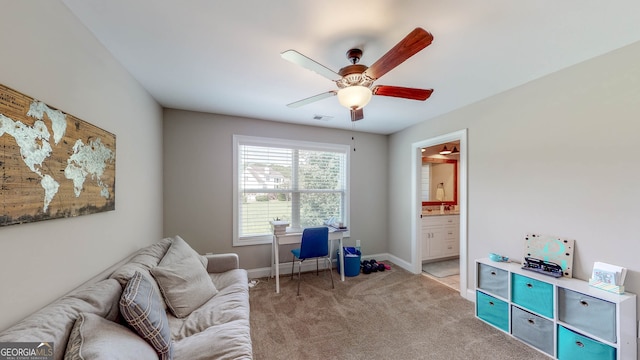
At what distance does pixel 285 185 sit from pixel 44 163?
275 cm

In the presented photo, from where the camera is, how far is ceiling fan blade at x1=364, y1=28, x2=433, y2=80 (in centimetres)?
118

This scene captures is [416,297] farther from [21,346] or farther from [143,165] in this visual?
[143,165]

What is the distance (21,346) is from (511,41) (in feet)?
9.89

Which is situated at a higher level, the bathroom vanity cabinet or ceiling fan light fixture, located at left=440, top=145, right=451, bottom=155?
ceiling fan light fixture, located at left=440, top=145, right=451, bottom=155

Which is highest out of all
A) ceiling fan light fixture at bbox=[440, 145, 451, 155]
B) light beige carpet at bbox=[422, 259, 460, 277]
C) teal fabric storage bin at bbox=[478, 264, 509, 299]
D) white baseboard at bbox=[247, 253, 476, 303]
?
ceiling fan light fixture at bbox=[440, 145, 451, 155]

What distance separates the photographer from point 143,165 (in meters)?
2.46

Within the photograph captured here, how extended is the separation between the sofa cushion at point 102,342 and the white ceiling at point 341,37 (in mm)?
1652

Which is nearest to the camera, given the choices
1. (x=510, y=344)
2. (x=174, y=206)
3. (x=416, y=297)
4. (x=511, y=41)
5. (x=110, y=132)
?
(x=511, y=41)

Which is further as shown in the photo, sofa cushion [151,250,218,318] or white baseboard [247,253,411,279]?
white baseboard [247,253,411,279]

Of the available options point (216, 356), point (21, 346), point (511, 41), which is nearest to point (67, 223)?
point (21, 346)

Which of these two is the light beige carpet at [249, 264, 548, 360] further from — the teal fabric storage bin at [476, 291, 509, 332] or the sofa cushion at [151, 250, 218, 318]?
the sofa cushion at [151, 250, 218, 318]

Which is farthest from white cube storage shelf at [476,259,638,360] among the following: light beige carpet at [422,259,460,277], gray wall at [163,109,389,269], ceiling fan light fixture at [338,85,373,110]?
gray wall at [163,109,389,269]

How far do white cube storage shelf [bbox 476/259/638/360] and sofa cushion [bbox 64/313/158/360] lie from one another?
9.32 ft

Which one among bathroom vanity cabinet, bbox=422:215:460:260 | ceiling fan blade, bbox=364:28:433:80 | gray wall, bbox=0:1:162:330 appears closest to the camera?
gray wall, bbox=0:1:162:330
